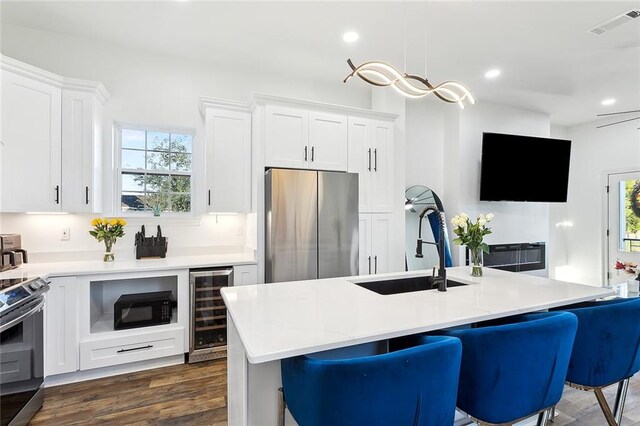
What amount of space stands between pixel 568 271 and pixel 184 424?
6.81 meters

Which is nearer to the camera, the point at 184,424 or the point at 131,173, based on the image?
the point at 184,424

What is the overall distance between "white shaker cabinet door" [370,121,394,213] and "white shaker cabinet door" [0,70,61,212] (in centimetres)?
308

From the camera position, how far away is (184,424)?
2.07 m

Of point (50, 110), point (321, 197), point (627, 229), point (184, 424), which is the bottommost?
point (184, 424)

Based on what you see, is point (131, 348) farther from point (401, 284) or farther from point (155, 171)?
point (401, 284)

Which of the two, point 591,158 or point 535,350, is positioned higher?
point 591,158

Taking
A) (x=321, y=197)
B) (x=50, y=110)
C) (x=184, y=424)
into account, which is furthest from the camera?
(x=321, y=197)

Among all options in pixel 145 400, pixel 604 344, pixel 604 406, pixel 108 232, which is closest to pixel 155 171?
pixel 108 232

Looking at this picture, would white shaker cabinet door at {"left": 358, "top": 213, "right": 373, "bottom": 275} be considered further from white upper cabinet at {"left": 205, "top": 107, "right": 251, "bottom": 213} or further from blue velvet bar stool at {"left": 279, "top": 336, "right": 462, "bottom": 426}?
blue velvet bar stool at {"left": 279, "top": 336, "right": 462, "bottom": 426}

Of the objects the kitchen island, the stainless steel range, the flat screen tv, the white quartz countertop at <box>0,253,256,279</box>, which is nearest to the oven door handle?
the stainless steel range

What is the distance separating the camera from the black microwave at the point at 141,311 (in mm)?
2777

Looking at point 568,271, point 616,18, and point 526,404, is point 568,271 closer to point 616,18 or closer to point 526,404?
point 616,18

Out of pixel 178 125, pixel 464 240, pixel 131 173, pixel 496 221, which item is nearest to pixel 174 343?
pixel 131 173

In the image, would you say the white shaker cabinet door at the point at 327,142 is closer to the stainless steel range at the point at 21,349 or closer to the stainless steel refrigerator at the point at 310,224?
the stainless steel refrigerator at the point at 310,224
